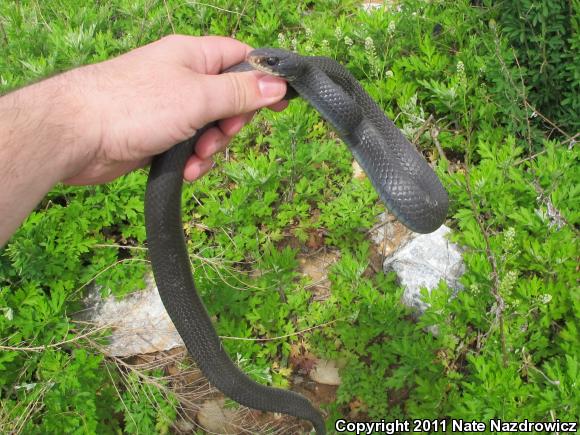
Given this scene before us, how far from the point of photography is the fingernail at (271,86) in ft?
8.15

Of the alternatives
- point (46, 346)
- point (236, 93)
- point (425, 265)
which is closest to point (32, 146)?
point (236, 93)

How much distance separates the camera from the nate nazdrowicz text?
2420mm

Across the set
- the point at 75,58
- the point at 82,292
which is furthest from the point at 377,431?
the point at 75,58

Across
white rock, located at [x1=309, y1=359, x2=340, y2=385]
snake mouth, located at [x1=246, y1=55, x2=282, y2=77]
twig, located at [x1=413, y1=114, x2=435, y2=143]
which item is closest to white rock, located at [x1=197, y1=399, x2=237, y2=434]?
white rock, located at [x1=309, y1=359, x2=340, y2=385]

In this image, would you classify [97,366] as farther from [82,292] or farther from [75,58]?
[75,58]

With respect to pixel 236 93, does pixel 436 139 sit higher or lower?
lower

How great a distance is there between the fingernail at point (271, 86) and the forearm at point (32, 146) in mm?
806

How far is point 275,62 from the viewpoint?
2516 millimetres

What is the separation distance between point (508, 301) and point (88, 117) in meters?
2.28

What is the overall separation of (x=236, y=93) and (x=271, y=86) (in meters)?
0.23

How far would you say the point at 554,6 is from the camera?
11.4ft

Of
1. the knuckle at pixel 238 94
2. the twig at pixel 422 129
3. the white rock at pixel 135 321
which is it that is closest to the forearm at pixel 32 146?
the knuckle at pixel 238 94

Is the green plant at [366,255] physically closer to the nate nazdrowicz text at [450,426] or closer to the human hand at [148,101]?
the nate nazdrowicz text at [450,426]

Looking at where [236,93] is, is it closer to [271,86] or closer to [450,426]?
[271,86]
